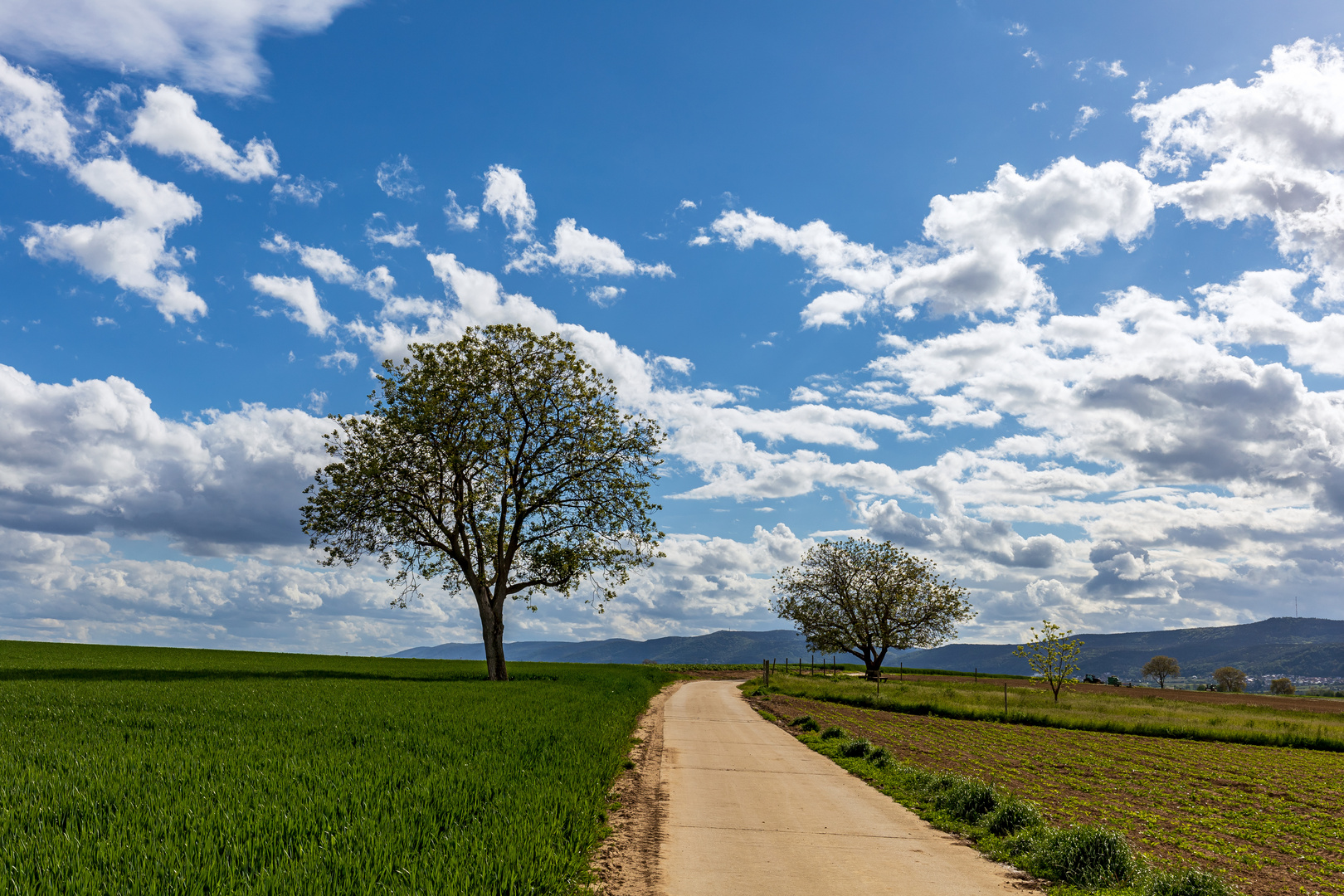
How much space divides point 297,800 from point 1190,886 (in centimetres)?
1010

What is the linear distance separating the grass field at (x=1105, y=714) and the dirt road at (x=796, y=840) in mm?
21551

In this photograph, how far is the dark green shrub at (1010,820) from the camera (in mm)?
10719

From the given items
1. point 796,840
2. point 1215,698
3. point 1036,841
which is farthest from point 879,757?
point 1215,698

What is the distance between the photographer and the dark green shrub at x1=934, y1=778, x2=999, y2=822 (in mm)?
11672

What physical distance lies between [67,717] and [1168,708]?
177 ft

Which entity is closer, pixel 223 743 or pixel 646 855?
pixel 646 855

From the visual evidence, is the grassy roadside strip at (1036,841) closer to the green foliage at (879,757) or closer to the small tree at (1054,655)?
the green foliage at (879,757)

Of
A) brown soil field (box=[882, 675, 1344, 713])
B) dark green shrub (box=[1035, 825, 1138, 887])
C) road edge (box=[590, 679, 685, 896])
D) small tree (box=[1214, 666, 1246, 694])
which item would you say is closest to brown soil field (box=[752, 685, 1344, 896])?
dark green shrub (box=[1035, 825, 1138, 887])

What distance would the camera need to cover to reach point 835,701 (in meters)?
42.5

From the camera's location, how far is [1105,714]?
125 ft

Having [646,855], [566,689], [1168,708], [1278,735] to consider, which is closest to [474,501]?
[566,689]

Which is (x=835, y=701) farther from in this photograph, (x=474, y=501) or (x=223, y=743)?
(x=223, y=743)

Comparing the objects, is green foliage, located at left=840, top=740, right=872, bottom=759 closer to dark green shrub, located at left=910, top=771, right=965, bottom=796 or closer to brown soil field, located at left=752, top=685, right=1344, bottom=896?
brown soil field, located at left=752, top=685, right=1344, bottom=896

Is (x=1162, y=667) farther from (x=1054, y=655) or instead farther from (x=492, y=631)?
(x=492, y=631)
